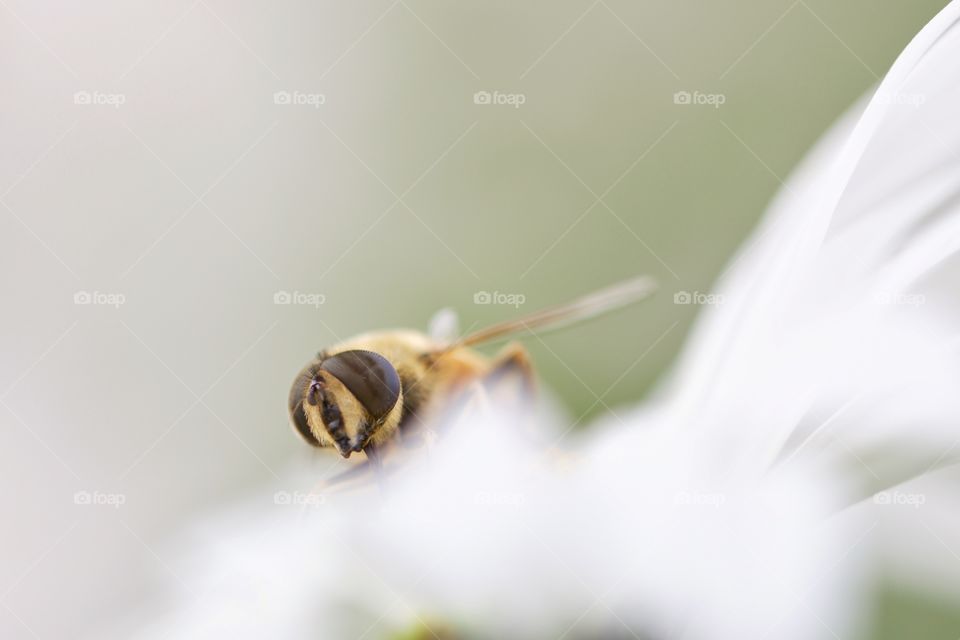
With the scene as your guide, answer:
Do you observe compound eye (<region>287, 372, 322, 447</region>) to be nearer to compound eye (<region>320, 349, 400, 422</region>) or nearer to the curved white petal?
compound eye (<region>320, 349, 400, 422</region>)

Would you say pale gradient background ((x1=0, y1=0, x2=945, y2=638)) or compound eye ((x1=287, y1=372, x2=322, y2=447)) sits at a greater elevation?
pale gradient background ((x1=0, y1=0, x2=945, y2=638))

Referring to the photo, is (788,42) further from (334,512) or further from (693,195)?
(334,512)

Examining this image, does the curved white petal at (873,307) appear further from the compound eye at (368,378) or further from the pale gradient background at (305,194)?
the pale gradient background at (305,194)

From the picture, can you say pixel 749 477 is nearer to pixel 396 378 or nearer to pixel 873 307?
pixel 873 307

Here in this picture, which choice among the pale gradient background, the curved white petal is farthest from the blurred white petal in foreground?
the pale gradient background

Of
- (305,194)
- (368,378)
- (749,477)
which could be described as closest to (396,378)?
(368,378)

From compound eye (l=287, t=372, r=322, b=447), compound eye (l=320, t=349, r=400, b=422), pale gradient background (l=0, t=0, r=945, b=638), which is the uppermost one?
pale gradient background (l=0, t=0, r=945, b=638)
